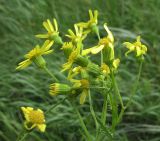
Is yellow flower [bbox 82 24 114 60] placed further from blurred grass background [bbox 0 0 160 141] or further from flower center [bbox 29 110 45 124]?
blurred grass background [bbox 0 0 160 141]

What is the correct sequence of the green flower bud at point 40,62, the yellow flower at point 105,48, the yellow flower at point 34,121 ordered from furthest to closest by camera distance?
1. the green flower bud at point 40,62
2. the yellow flower at point 105,48
3. the yellow flower at point 34,121

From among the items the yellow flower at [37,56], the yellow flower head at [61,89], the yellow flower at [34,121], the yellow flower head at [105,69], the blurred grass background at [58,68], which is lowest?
the blurred grass background at [58,68]

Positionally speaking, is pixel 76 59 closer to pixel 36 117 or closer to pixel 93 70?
pixel 93 70

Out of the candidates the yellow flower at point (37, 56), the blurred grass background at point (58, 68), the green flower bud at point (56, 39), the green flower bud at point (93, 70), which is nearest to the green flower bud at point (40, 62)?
the yellow flower at point (37, 56)

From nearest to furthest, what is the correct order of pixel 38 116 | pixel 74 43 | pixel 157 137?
pixel 38 116, pixel 74 43, pixel 157 137

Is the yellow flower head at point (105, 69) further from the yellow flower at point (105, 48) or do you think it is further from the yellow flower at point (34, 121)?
the yellow flower at point (34, 121)

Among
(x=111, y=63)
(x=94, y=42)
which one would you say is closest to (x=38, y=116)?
(x=111, y=63)

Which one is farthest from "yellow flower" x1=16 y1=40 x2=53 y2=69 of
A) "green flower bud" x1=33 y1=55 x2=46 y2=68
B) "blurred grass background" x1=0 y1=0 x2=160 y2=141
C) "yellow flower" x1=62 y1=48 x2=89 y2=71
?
"blurred grass background" x1=0 y1=0 x2=160 y2=141

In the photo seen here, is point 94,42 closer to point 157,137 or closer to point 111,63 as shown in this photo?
point 157,137
